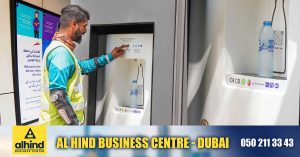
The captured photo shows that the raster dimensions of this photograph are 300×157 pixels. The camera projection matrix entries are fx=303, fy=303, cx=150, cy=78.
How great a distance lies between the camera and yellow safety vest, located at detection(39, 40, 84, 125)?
133 cm

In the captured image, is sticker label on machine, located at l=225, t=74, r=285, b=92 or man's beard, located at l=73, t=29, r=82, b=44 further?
man's beard, located at l=73, t=29, r=82, b=44

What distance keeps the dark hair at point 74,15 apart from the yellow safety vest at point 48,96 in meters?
0.11

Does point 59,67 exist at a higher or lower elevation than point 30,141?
higher

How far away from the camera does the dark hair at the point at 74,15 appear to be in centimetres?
138

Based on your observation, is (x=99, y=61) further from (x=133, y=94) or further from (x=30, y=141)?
(x=30, y=141)

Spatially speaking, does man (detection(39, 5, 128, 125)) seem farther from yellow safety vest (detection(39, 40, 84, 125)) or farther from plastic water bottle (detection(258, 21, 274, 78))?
A: plastic water bottle (detection(258, 21, 274, 78))

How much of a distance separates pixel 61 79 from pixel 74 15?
12.1 inches

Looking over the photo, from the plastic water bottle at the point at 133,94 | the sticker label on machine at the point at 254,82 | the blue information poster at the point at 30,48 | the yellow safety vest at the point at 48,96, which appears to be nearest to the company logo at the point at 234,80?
the sticker label on machine at the point at 254,82

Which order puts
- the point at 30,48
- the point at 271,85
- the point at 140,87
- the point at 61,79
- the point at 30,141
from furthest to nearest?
the point at 30,48 < the point at 140,87 < the point at 61,79 < the point at 271,85 < the point at 30,141

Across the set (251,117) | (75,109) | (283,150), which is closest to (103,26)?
(75,109)

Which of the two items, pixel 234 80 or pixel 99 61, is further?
pixel 99 61

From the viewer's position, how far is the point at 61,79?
128cm

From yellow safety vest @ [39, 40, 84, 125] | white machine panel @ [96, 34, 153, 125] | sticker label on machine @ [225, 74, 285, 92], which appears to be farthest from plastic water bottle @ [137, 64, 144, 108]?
sticker label on machine @ [225, 74, 285, 92]

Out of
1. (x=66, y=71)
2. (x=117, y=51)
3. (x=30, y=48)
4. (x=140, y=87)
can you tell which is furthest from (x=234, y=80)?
(x=30, y=48)
